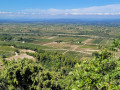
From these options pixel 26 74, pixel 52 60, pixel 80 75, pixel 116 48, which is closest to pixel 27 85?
pixel 26 74

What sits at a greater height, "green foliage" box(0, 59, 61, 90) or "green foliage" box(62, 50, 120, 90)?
"green foliage" box(62, 50, 120, 90)

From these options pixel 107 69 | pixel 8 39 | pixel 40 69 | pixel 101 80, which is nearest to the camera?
pixel 101 80

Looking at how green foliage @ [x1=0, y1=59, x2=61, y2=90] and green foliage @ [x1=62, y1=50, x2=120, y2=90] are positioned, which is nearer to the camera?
green foliage @ [x1=62, y1=50, x2=120, y2=90]

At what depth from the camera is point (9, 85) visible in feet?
33.5

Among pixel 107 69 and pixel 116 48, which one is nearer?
pixel 107 69

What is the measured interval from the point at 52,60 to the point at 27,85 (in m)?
29.6

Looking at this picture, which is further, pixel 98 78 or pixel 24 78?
pixel 24 78

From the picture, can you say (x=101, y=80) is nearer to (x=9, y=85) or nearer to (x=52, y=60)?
(x=9, y=85)

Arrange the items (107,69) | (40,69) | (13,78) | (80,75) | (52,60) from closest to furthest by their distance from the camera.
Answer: (80,75)
(107,69)
(13,78)
(40,69)
(52,60)

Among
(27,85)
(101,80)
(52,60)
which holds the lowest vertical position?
(52,60)

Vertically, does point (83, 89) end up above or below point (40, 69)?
above

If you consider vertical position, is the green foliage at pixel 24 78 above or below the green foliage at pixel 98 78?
below

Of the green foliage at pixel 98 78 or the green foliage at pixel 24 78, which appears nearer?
the green foliage at pixel 98 78

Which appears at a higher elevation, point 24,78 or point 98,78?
point 98,78
